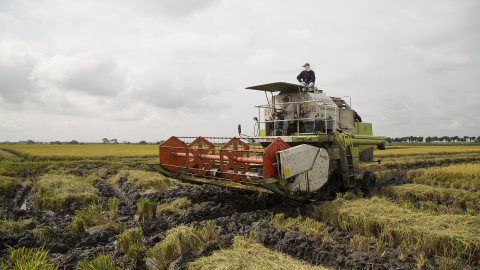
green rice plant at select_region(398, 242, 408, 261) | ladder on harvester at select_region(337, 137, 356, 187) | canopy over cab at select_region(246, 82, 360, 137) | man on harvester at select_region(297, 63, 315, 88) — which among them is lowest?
green rice plant at select_region(398, 242, 408, 261)

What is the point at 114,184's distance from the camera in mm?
10406

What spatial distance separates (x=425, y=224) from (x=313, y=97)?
432cm

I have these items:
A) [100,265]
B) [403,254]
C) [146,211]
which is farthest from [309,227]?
[146,211]

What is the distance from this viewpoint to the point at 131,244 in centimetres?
409

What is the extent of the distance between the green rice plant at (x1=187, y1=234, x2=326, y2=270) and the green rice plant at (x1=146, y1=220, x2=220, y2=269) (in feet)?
1.17

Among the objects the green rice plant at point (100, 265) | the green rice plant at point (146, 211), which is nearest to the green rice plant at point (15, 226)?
the green rice plant at point (146, 211)

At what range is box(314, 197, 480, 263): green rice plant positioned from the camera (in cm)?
375

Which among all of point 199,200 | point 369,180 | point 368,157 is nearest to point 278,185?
point 199,200

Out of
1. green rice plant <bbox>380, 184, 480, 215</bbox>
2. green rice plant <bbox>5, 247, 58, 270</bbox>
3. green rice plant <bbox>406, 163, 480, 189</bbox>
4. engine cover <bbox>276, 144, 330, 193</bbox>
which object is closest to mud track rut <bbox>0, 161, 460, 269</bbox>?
green rice plant <bbox>5, 247, 58, 270</bbox>

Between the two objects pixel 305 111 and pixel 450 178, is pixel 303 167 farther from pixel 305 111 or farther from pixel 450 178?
pixel 450 178

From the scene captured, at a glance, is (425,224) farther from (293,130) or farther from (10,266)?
(10,266)

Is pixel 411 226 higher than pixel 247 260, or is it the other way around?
pixel 411 226

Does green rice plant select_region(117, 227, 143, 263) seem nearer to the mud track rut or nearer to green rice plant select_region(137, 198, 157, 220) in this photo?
the mud track rut

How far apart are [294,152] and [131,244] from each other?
3.44 m
